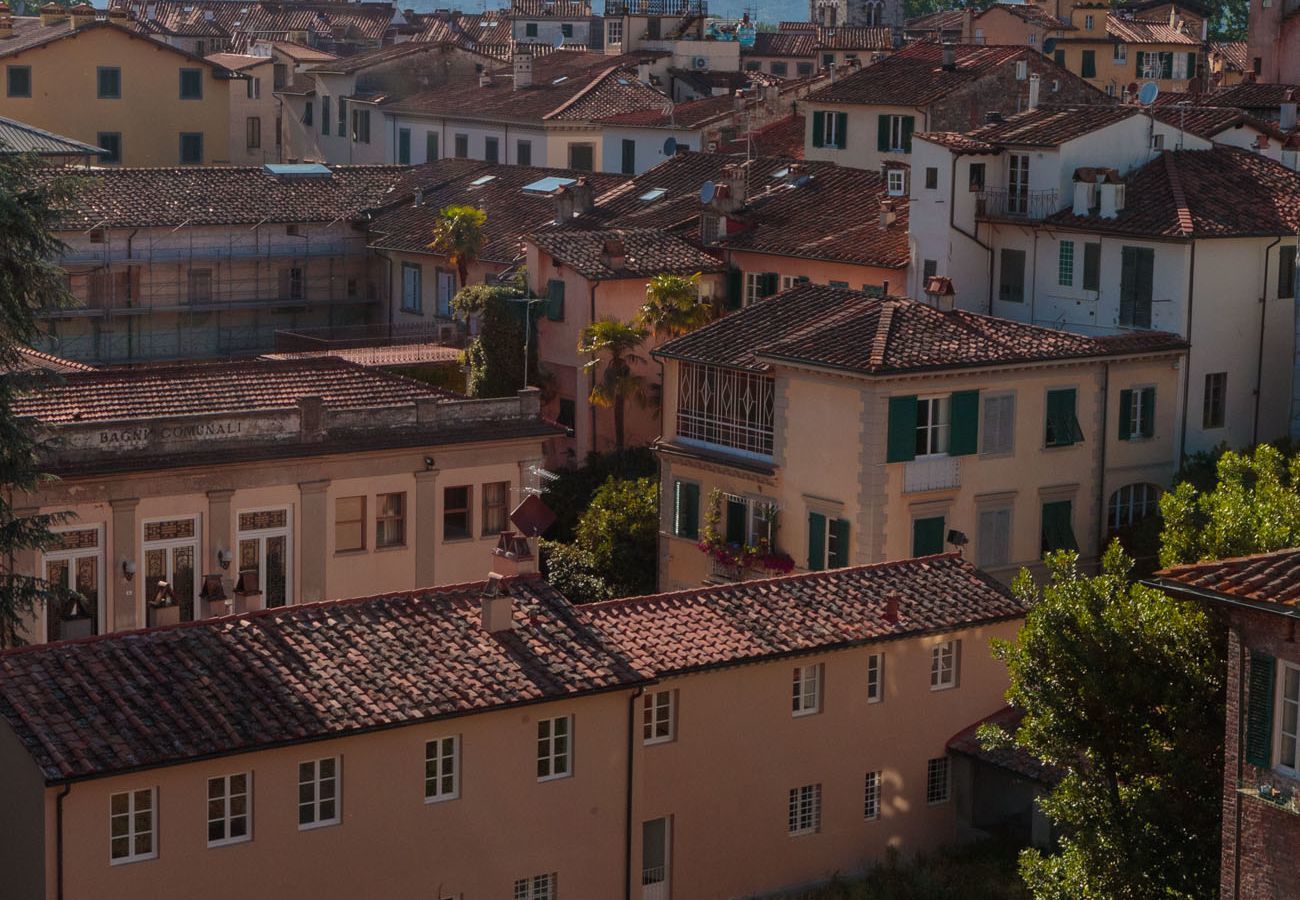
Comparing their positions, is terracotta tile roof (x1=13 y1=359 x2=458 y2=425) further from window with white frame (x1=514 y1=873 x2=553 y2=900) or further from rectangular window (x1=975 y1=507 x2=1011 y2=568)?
window with white frame (x1=514 y1=873 x2=553 y2=900)

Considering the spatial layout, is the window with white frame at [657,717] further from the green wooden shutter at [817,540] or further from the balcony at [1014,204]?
the balcony at [1014,204]

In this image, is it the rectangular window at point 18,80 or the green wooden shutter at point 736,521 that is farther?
the rectangular window at point 18,80

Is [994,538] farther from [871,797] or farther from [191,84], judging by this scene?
[191,84]

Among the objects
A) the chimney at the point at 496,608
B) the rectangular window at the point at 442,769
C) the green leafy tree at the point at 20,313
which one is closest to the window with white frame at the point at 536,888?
the rectangular window at the point at 442,769

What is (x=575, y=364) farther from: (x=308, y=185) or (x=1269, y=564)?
(x=1269, y=564)

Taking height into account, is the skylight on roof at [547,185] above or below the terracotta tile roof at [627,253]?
above

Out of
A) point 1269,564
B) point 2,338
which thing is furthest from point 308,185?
point 1269,564
